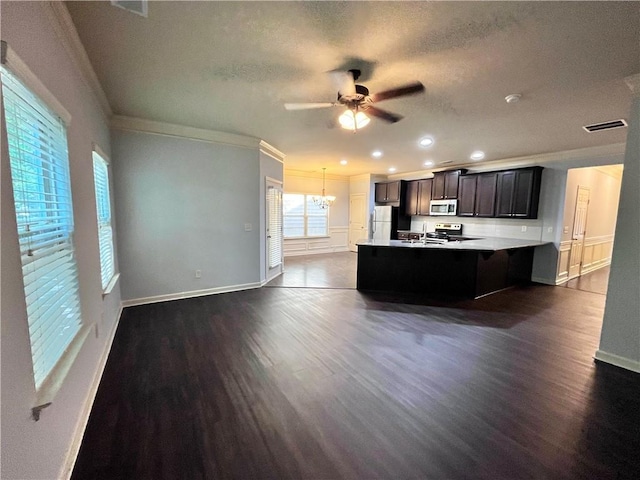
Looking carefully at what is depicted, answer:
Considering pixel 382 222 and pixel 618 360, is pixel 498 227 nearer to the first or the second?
pixel 382 222

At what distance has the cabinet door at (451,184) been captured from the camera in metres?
6.69

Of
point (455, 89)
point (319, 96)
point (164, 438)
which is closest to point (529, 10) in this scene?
point (455, 89)

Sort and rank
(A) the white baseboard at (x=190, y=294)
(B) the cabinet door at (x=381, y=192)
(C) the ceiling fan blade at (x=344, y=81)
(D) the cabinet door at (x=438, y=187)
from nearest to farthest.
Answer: (C) the ceiling fan blade at (x=344, y=81) < (A) the white baseboard at (x=190, y=294) < (D) the cabinet door at (x=438, y=187) < (B) the cabinet door at (x=381, y=192)

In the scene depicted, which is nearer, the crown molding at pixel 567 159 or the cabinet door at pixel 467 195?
the crown molding at pixel 567 159

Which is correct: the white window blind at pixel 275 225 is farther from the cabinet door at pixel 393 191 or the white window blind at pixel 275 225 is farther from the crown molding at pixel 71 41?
the cabinet door at pixel 393 191

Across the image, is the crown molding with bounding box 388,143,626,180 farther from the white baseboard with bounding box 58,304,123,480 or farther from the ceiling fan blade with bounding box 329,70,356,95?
the white baseboard with bounding box 58,304,123,480

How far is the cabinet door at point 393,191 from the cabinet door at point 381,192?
0.11 metres

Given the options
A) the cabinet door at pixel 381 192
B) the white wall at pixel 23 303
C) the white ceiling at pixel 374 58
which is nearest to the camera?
the white wall at pixel 23 303

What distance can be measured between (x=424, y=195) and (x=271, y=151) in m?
4.42

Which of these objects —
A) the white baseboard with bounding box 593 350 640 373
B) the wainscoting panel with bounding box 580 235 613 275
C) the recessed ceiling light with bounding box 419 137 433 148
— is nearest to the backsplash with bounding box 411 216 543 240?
the wainscoting panel with bounding box 580 235 613 275

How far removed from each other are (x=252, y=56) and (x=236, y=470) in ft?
9.07

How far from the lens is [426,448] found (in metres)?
1.62

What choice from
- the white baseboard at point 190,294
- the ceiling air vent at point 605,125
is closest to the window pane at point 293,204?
the white baseboard at point 190,294

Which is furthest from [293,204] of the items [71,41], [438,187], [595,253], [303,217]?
[595,253]
